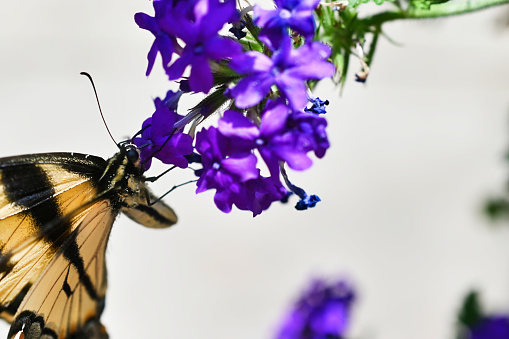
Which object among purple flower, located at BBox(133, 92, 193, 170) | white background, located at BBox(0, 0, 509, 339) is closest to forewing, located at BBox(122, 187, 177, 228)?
purple flower, located at BBox(133, 92, 193, 170)

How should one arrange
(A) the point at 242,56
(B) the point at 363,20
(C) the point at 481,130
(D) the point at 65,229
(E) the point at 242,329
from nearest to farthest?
(A) the point at 242,56, (B) the point at 363,20, (D) the point at 65,229, (E) the point at 242,329, (C) the point at 481,130

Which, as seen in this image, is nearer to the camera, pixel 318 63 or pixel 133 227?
pixel 318 63

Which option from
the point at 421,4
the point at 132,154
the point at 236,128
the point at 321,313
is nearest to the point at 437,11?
the point at 421,4

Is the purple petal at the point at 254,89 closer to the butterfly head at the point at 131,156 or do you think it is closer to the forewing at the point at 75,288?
the butterfly head at the point at 131,156

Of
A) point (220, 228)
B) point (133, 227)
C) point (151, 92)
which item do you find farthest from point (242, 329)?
point (151, 92)

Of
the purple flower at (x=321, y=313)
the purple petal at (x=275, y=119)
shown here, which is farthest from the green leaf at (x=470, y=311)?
the purple petal at (x=275, y=119)

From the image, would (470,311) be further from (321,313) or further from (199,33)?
(199,33)

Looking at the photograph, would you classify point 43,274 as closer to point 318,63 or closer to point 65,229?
point 65,229
